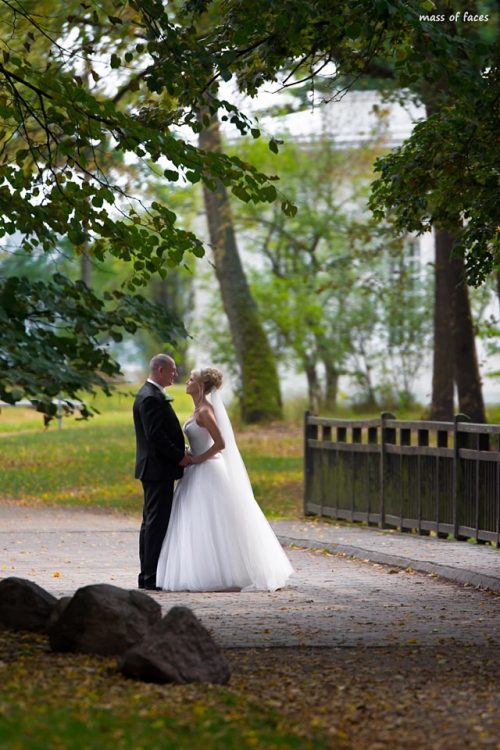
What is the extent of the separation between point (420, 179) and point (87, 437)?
73.1 ft

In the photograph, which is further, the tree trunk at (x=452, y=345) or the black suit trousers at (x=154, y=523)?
the tree trunk at (x=452, y=345)

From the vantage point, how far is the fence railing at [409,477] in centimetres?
1293

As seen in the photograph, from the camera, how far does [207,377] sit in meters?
10.8

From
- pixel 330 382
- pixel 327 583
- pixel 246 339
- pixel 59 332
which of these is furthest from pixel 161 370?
pixel 330 382

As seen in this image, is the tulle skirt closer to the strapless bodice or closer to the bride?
the bride

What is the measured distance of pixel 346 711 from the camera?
575 centimetres

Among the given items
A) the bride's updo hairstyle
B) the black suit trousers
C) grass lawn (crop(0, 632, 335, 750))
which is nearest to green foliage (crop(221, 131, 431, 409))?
the bride's updo hairstyle

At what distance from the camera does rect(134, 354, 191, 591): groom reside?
1037 cm

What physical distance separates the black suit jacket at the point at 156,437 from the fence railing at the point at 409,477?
13.4ft

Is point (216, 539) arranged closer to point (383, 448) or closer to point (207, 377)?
point (207, 377)

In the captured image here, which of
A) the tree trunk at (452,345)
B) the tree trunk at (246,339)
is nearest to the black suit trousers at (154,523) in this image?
the tree trunk at (452,345)

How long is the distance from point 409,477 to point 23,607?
778 cm

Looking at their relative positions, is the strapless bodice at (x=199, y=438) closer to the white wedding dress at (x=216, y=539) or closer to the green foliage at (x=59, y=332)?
the white wedding dress at (x=216, y=539)

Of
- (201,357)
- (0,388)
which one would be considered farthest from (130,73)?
(201,357)
